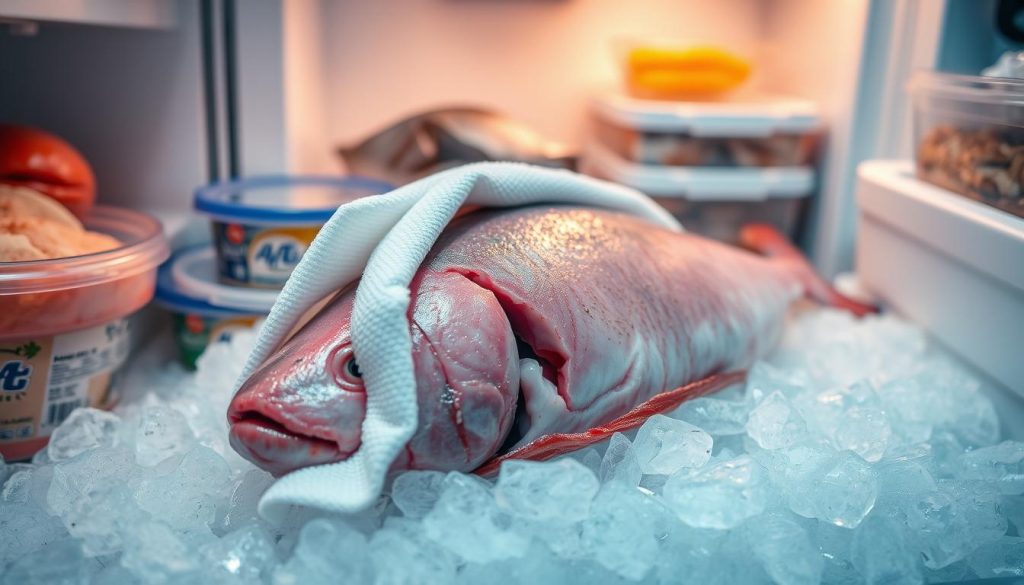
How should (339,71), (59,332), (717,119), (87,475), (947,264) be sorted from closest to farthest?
1. (87,475)
2. (59,332)
3. (947,264)
4. (717,119)
5. (339,71)

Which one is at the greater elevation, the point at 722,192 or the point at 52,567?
the point at 722,192

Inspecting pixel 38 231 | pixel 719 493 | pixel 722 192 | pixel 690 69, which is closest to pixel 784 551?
pixel 719 493

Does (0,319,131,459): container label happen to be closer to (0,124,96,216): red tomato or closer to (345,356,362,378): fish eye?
(0,124,96,216): red tomato

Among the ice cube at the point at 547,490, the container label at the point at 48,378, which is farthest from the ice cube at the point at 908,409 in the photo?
the container label at the point at 48,378

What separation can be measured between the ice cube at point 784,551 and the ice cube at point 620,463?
0.29ft

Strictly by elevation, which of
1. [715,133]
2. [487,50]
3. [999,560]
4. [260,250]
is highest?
[487,50]

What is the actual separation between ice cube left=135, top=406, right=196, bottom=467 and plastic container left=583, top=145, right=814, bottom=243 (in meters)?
0.83

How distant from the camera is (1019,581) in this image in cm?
61

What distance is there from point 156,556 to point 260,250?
50 cm

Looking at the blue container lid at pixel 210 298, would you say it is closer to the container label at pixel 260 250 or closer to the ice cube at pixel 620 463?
the container label at pixel 260 250

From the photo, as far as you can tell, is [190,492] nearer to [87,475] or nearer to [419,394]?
[87,475]

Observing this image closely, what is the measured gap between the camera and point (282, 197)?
108 centimetres

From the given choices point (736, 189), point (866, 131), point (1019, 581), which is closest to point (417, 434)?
point (1019, 581)

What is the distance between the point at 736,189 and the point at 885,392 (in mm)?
587
